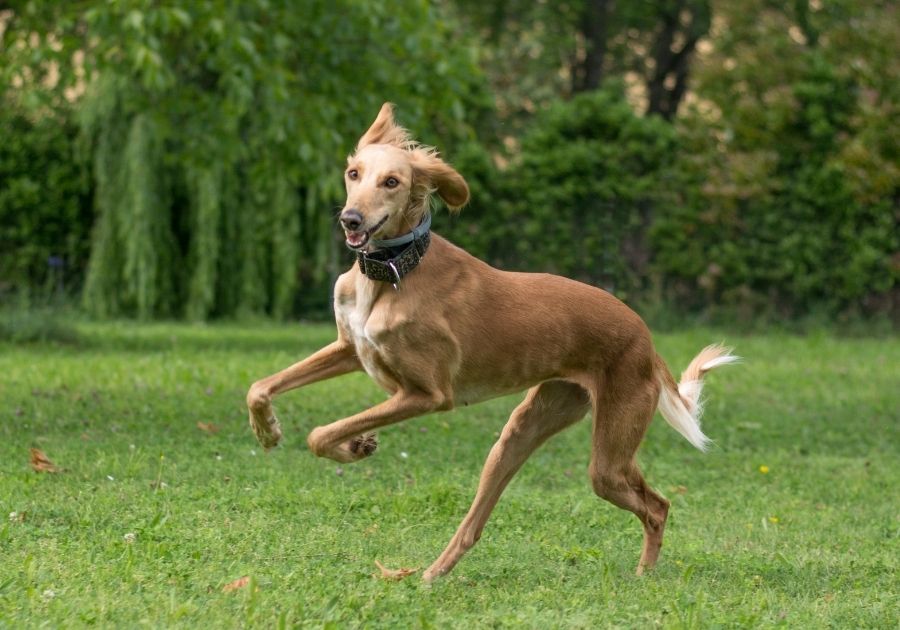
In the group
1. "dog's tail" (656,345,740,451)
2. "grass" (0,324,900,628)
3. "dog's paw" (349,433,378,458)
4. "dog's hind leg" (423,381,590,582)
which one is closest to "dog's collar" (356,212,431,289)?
"dog's paw" (349,433,378,458)

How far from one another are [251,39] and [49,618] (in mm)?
7782

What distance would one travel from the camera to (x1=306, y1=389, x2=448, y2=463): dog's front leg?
5098 millimetres

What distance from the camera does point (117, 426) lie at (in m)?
8.79

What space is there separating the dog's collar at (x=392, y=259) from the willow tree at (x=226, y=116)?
422 centimetres

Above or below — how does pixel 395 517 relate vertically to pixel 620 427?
below

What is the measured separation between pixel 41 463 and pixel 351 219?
3330 millimetres

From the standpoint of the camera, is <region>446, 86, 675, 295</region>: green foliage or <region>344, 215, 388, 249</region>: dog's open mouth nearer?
<region>344, 215, 388, 249</region>: dog's open mouth

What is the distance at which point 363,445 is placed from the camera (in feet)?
17.4

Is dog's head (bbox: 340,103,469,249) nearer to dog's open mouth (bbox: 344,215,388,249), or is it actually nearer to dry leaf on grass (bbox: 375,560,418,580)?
dog's open mouth (bbox: 344,215,388,249)

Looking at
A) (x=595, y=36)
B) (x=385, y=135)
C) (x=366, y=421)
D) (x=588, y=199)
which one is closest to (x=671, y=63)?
(x=595, y=36)

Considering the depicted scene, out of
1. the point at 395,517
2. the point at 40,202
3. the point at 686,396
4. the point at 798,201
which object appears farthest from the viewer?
the point at 798,201

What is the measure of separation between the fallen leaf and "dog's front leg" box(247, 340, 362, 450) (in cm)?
57

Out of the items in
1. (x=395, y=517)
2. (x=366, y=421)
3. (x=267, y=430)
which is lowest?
(x=395, y=517)

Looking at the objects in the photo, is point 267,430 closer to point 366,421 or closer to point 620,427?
point 366,421
